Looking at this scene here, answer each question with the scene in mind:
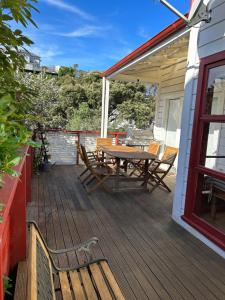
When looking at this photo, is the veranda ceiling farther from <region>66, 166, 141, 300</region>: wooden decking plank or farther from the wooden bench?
the wooden bench

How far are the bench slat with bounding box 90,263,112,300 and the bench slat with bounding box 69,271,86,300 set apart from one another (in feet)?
0.37

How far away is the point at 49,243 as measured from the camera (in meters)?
2.76

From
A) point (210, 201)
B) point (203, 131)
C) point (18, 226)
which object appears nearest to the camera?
point (18, 226)

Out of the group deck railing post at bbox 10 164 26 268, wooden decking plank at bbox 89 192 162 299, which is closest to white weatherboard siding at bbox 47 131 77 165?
wooden decking plank at bbox 89 192 162 299

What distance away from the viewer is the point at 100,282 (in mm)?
1660

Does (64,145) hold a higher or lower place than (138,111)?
lower

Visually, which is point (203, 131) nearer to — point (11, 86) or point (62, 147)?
point (11, 86)

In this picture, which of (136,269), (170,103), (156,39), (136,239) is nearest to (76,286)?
(136,269)

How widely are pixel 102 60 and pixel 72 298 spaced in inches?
1368

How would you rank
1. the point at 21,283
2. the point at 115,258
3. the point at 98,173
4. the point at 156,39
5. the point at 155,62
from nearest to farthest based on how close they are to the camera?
the point at 21,283 → the point at 115,258 → the point at 156,39 → the point at 98,173 → the point at 155,62

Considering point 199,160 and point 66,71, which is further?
point 66,71

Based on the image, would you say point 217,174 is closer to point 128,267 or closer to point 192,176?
point 192,176

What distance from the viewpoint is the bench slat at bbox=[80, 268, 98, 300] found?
154cm

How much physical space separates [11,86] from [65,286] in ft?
4.41
